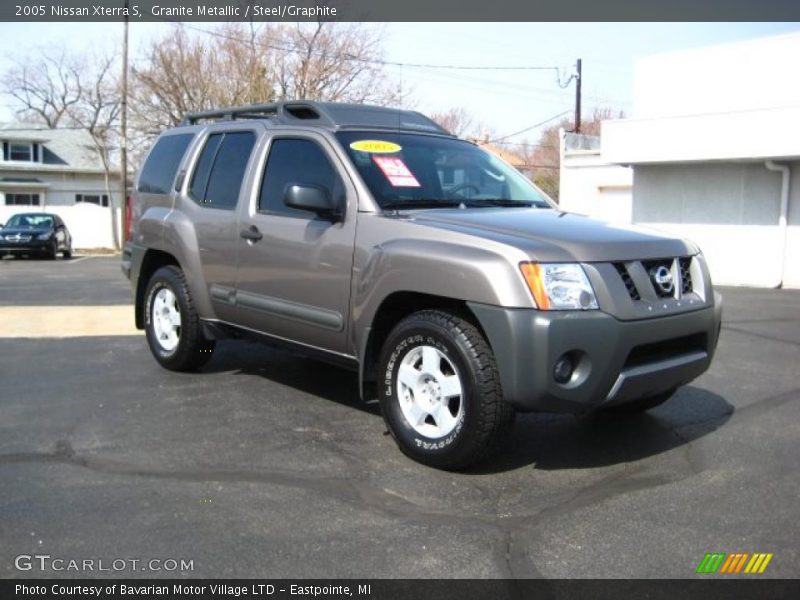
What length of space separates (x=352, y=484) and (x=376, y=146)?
2.26 meters

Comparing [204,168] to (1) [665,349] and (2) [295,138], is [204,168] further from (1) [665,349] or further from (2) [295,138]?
(1) [665,349]

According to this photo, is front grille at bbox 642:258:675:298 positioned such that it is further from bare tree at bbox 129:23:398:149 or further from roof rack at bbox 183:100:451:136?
bare tree at bbox 129:23:398:149

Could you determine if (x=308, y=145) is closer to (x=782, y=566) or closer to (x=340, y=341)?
(x=340, y=341)

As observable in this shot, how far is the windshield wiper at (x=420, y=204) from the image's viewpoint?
465 centimetres

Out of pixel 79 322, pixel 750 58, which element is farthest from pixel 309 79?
pixel 79 322

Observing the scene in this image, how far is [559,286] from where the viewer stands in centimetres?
378

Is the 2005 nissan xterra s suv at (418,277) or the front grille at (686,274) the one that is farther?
the front grille at (686,274)

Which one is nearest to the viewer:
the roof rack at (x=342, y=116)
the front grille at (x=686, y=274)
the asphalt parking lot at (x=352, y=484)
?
the asphalt parking lot at (x=352, y=484)

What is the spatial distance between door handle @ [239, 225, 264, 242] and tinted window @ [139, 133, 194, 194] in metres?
1.39

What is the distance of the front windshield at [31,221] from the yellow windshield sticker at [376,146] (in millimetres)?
23027

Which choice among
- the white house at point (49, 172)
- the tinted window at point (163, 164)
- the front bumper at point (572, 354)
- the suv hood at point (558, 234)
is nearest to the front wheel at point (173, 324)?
the tinted window at point (163, 164)

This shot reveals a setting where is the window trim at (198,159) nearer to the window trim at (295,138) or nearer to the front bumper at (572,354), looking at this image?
the window trim at (295,138)

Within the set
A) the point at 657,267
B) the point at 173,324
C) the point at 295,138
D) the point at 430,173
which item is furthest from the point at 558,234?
the point at 173,324
